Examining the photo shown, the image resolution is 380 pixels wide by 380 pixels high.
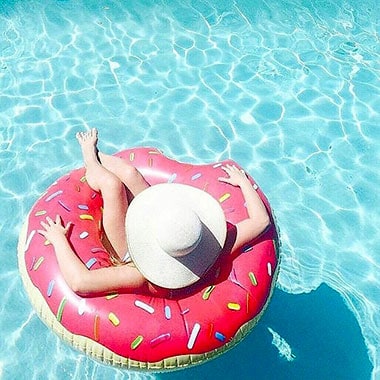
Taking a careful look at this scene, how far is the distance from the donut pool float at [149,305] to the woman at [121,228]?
0.06m

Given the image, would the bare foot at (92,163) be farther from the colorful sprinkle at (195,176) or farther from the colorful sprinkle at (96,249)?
the colorful sprinkle at (195,176)

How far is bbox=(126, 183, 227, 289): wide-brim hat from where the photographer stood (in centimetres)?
254

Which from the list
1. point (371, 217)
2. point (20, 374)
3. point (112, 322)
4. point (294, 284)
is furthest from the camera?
point (371, 217)

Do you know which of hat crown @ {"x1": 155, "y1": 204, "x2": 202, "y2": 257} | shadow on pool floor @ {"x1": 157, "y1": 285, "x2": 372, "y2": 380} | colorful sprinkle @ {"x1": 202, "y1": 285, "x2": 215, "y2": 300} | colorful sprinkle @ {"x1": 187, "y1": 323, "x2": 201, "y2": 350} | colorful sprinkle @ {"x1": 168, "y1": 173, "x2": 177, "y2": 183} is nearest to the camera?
hat crown @ {"x1": 155, "y1": 204, "x2": 202, "y2": 257}

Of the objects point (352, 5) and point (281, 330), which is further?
point (352, 5)

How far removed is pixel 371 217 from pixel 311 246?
24.5 inches

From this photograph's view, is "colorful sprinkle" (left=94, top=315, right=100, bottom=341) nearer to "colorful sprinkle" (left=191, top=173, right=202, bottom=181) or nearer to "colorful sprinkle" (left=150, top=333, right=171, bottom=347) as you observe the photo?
"colorful sprinkle" (left=150, top=333, right=171, bottom=347)

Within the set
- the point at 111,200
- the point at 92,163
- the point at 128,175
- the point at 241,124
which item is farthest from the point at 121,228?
the point at 241,124

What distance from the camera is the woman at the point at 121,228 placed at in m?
2.67

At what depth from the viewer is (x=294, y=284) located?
4.24 m

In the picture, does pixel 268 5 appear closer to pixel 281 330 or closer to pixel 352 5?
pixel 352 5

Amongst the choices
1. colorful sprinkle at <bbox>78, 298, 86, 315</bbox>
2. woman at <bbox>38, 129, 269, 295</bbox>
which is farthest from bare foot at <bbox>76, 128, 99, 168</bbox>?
colorful sprinkle at <bbox>78, 298, 86, 315</bbox>

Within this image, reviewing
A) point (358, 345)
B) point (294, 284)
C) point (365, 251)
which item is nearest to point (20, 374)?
point (294, 284)

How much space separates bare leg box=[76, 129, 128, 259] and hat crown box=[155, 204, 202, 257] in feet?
2.00
